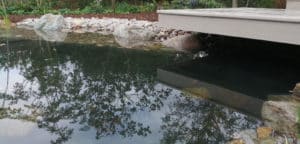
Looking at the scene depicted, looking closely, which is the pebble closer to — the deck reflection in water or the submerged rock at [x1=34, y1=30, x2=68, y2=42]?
the submerged rock at [x1=34, y1=30, x2=68, y2=42]

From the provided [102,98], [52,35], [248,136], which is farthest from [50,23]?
[248,136]

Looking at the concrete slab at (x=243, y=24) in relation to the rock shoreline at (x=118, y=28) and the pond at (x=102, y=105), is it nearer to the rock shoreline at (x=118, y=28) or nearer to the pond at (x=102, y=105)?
the pond at (x=102, y=105)

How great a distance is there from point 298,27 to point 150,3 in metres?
8.53

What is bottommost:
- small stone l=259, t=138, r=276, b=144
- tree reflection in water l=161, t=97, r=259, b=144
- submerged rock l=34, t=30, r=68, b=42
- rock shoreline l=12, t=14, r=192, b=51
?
tree reflection in water l=161, t=97, r=259, b=144

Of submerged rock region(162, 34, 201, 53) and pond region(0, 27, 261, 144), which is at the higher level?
submerged rock region(162, 34, 201, 53)

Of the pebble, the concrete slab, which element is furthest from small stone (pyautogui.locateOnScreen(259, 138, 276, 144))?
the pebble

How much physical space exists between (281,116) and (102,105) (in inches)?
73.0

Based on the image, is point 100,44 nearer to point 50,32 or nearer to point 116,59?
point 116,59

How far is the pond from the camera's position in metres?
3.44

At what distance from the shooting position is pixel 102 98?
14.6 feet

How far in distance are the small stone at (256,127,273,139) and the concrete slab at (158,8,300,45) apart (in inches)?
52.2

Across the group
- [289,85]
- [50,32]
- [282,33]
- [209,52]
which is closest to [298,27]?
[282,33]

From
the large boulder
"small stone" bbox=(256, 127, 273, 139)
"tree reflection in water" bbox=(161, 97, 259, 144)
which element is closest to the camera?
"small stone" bbox=(256, 127, 273, 139)

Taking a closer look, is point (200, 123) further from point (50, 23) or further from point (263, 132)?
point (50, 23)
